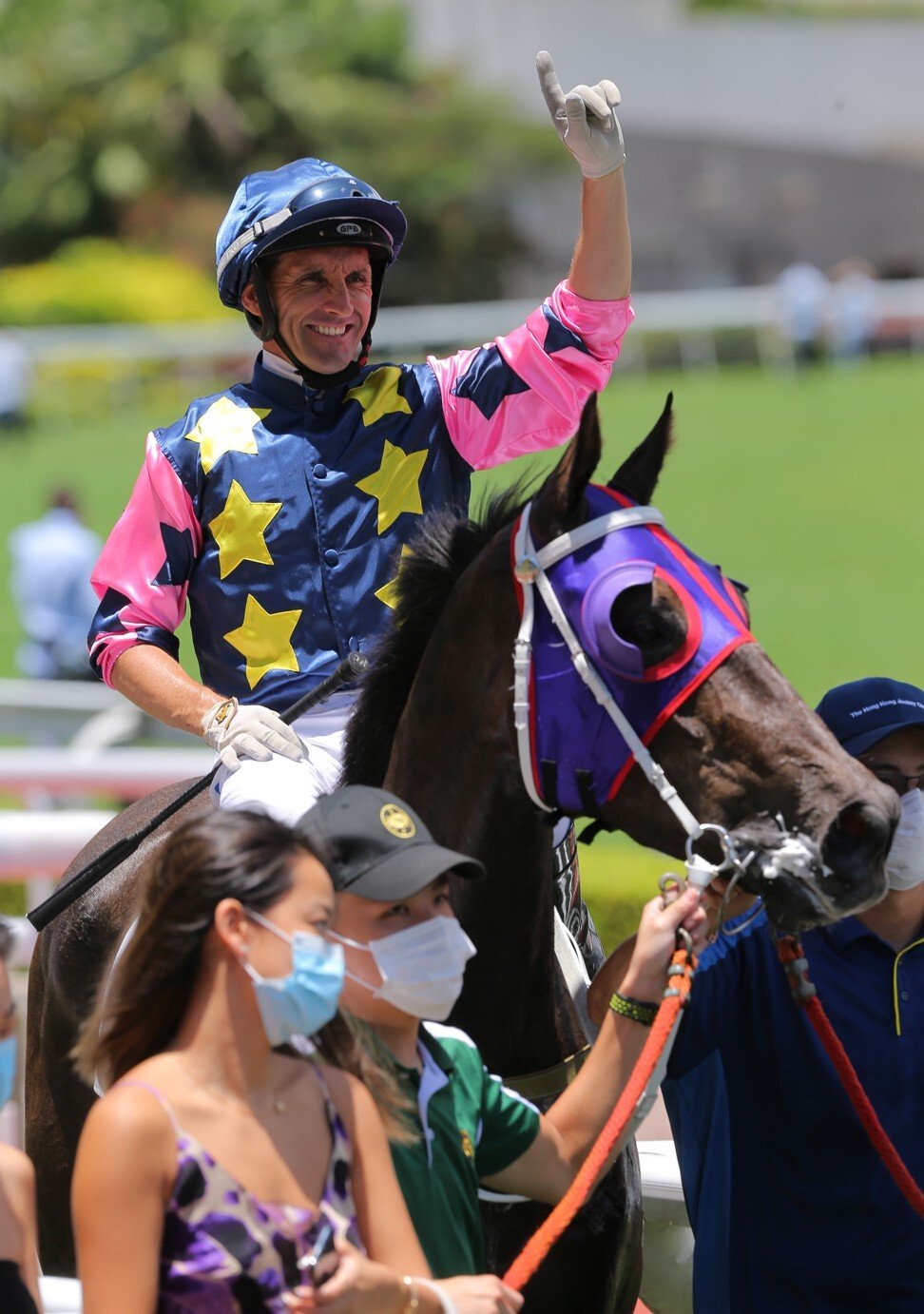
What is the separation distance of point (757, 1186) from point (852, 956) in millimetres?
402

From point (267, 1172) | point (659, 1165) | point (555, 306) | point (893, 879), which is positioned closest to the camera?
point (267, 1172)

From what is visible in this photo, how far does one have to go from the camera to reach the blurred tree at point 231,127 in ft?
115

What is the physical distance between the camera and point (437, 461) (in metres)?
3.60

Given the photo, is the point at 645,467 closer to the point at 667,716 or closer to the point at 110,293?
the point at 667,716

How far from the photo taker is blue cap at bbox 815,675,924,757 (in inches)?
120

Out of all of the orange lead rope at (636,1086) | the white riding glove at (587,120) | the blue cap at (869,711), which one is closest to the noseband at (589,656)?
the orange lead rope at (636,1086)

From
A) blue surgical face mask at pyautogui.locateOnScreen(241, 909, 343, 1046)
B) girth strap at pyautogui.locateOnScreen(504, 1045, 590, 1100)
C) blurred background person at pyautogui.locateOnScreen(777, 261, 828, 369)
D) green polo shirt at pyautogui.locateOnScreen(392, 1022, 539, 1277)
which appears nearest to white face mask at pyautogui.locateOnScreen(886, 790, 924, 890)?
girth strap at pyautogui.locateOnScreen(504, 1045, 590, 1100)

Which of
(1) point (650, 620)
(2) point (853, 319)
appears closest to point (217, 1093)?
(1) point (650, 620)

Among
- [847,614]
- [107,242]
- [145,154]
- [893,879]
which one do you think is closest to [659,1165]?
[893,879]

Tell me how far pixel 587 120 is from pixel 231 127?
3522 centimetres

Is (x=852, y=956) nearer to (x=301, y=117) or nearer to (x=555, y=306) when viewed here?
(x=555, y=306)

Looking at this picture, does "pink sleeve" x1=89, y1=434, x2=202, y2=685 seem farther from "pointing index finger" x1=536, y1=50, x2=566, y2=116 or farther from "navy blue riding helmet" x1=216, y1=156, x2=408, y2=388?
"pointing index finger" x1=536, y1=50, x2=566, y2=116

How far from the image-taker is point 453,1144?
8.33 feet

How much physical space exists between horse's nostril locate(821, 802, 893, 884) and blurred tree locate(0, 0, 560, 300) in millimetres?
31518
